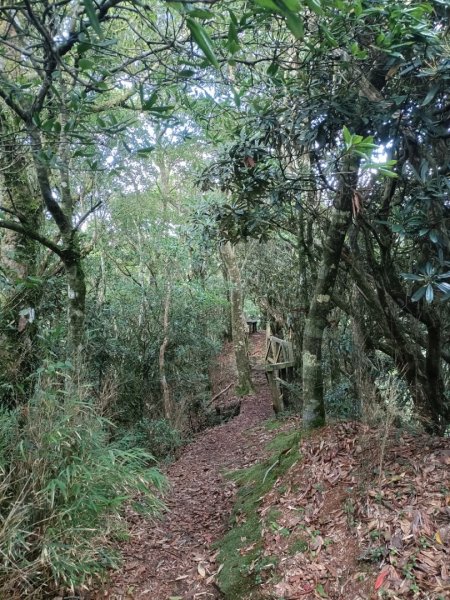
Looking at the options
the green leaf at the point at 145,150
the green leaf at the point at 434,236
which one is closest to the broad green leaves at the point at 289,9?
the green leaf at the point at 145,150

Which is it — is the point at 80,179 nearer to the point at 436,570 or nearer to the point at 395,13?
the point at 395,13

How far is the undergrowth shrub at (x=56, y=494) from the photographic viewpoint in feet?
8.87

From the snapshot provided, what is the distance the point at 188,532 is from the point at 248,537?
891 millimetres

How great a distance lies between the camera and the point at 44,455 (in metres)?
3.02

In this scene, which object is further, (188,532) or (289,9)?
(188,532)

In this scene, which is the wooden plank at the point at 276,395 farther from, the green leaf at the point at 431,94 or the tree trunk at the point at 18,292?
the green leaf at the point at 431,94

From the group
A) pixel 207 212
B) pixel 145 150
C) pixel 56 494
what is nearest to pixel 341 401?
pixel 207 212

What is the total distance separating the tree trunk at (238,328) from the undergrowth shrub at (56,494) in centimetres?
715

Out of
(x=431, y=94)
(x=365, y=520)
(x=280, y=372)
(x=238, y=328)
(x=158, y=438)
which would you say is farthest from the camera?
(x=238, y=328)

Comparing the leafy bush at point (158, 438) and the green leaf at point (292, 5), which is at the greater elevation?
the green leaf at point (292, 5)

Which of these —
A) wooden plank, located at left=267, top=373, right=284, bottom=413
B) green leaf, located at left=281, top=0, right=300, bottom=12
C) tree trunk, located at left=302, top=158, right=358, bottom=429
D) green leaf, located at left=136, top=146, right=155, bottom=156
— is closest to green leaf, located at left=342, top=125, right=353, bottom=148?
green leaf, located at left=136, top=146, right=155, bottom=156

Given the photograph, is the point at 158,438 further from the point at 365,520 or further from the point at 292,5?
the point at 292,5

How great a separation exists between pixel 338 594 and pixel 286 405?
5.40 meters

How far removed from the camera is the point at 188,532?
418 centimetres
